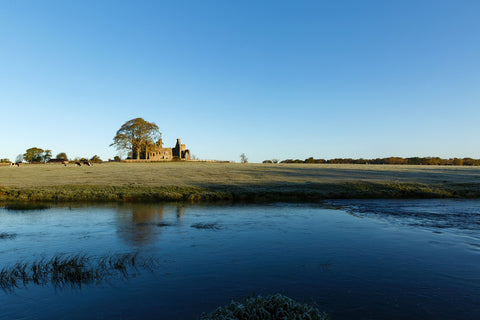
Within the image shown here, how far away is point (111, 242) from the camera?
13367 millimetres

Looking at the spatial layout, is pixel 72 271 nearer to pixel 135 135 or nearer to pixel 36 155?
pixel 135 135

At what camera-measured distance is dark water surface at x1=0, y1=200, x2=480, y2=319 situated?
7.20m

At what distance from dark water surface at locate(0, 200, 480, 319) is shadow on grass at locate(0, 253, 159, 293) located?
0.43 meters

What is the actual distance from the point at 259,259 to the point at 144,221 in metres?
9.66

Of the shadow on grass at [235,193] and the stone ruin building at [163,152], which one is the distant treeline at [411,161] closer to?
the stone ruin building at [163,152]

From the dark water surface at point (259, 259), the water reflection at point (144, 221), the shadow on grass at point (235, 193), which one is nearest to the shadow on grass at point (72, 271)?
the dark water surface at point (259, 259)

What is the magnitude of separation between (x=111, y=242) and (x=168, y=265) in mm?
4469

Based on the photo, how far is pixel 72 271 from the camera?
9.40 m

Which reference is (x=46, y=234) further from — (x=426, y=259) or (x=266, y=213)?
(x=426, y=259)

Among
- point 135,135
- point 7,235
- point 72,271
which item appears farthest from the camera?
point 135,135

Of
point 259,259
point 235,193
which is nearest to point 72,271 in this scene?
point 259,259

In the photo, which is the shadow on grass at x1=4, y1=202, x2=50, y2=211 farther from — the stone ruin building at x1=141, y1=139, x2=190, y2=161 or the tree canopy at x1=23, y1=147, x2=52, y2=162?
the tree canopy at x1=23, y1=147, x2=52, y2=162

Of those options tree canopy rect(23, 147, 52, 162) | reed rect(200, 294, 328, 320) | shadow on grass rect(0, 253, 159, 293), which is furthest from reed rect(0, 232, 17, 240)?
tree canopy rect(23, 147, 52, 162)

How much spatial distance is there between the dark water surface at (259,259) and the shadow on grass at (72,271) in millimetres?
435
